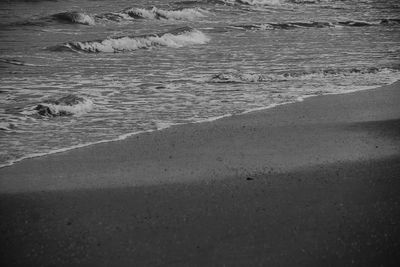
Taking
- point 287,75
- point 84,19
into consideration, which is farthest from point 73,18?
point 287,75

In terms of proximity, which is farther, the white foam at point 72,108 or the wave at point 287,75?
the wave at point 287,75

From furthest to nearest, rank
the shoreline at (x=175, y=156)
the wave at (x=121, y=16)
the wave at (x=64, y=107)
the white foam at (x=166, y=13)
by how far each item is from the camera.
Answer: the white foam at (x=166, y=13), the wave at (x=121, y=16), the wave at (x=64, y=107), the shoreline at (x=175, y=156)

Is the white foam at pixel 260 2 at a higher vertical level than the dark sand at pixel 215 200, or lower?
lower

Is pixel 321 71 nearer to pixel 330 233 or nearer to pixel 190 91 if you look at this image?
pixel 190 91

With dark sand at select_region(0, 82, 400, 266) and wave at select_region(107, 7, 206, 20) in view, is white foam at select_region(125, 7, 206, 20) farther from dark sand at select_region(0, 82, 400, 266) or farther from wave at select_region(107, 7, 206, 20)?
dark sand at select_region(0, 82, 400, 266)

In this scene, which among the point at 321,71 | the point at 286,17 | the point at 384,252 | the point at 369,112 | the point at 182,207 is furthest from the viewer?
the point at 286,17

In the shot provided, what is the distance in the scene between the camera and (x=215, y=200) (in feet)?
13.2

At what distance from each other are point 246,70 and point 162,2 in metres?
16.3

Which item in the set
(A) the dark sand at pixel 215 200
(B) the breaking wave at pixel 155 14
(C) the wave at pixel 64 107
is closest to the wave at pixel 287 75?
(C) the wave at pixel 64 107

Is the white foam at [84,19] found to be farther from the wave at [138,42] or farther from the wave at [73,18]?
the wave at [138,42]

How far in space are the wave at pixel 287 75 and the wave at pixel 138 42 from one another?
14.5ft

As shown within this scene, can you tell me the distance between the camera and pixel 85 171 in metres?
4.84

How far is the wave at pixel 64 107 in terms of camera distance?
23.1ft

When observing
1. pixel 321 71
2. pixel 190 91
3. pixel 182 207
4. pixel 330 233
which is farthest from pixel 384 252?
pixel 321 71
